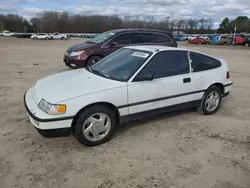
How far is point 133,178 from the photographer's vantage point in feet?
9.46

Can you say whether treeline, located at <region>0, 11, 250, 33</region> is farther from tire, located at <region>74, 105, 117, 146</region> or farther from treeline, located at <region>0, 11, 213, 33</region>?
tire, located at <region>74, 105, 117, 146</region>

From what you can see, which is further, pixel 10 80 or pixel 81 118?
pixel 10 80

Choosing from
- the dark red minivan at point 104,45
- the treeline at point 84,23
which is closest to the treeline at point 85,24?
the treeline at point 84,23

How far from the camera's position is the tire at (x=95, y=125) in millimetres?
3385

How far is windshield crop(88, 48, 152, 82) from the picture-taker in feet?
12.9

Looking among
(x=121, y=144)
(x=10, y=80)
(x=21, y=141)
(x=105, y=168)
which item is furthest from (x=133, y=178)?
(x=10, y=80)

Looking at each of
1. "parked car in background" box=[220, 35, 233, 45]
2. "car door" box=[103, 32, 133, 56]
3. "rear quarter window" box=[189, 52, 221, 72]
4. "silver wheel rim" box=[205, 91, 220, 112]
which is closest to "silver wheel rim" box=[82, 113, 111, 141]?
"rear quarter window" box=[189, 52, 221, 72]

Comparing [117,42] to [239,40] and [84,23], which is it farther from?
[84,23]

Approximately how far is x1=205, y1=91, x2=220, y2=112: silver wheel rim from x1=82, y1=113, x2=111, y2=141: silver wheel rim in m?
2.32

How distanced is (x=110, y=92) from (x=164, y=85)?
105 centimetres

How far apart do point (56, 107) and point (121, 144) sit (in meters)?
1.16

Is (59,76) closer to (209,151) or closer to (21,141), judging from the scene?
(21,141)

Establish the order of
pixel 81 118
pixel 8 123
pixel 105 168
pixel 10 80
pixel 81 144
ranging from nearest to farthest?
pixel 105 168 → pixel 81 118 → pixel 81 144 → pixel 8 123 → pixel 10 80

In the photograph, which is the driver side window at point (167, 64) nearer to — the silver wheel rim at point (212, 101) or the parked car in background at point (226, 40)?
the silver wheel rim at point (212, 101)
